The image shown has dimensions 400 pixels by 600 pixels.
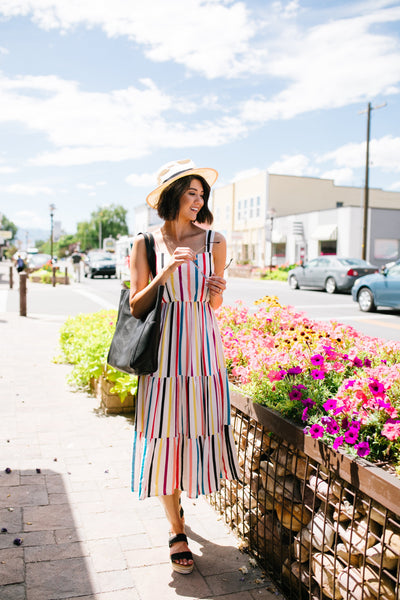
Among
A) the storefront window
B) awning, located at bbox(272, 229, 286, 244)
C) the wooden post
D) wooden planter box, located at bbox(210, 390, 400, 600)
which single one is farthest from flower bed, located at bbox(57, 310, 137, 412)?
awning, located at bbox(272, 229, 286, 244)

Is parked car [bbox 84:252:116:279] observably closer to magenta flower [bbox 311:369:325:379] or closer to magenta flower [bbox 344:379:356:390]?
magenta flower [bbox 311:369:325:379]

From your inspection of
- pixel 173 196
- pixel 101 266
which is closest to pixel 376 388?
pixel 173 196

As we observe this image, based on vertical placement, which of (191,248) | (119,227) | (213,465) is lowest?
(213,465)

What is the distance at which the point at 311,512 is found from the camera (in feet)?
7.71

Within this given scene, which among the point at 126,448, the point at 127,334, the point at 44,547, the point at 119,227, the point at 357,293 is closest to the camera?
the point at 127,334

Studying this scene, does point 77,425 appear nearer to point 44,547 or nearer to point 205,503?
point 205,503

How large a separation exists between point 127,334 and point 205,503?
144cm

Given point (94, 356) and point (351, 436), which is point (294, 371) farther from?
point (94, 356)

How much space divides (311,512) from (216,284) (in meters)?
1.06

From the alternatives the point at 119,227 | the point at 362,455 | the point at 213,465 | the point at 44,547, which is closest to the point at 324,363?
the point at 213,465

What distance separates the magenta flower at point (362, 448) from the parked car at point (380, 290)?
12.1 metres

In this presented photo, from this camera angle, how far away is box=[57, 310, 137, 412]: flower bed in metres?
4.88

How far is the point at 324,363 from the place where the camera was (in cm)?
297

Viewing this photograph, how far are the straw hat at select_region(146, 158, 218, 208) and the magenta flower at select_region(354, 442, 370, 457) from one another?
4.58 feet
